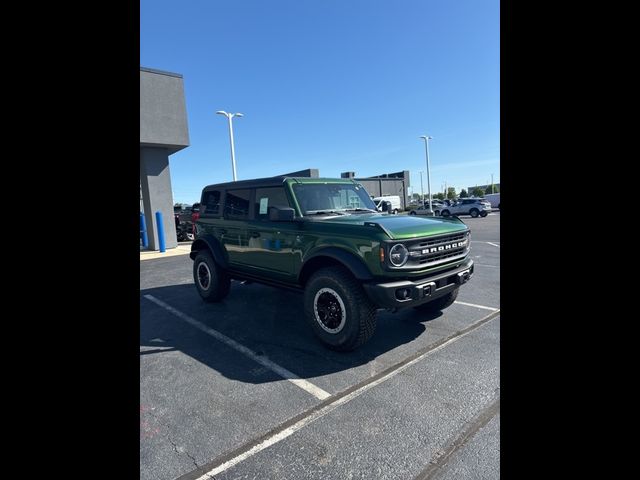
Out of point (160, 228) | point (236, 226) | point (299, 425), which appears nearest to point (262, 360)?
point (299, 425)

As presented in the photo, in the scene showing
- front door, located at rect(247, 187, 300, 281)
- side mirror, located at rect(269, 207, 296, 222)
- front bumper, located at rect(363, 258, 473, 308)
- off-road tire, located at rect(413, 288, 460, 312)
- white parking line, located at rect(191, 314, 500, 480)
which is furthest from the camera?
off-road tire, located at rect(413, 288, 460, 312)

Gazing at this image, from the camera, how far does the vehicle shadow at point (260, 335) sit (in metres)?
3.54

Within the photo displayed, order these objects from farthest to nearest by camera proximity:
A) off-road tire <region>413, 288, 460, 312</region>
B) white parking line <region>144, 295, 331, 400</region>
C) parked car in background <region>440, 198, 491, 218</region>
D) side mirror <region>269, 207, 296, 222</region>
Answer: parked car in background <region>440, 198, 491, 218</region> → off-road tire <region>413, 288, 460, 312</region> → side mirror <region>269, 207, 296, 222</region> → white parking line <region>144, 295, 331, 400</region>

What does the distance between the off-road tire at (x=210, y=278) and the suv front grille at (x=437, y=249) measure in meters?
3.34

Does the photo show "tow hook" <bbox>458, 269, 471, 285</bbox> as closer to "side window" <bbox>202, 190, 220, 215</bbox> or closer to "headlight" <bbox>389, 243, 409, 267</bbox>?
"headlight" <bbox>389, 243, 409, 267</bbox>

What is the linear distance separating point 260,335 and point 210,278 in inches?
73.2

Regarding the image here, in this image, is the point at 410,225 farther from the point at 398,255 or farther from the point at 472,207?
the point at 472,207

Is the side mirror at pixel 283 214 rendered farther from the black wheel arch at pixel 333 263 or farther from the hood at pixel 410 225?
the black wheel arch at pixel 333 263

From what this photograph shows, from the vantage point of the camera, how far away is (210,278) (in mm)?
5762

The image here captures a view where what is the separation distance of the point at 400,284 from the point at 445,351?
975 millimetres

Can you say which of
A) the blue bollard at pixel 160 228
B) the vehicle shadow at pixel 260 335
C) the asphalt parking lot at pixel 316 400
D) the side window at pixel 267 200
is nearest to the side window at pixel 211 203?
the side window at pixel 267 200

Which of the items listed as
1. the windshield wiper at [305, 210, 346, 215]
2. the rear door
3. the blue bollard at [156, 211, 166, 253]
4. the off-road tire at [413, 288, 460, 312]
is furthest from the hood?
the blue bollard at [156, 211, 166, 253]

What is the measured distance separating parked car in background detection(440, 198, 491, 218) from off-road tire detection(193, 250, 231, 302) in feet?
87.3

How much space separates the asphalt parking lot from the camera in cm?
218
